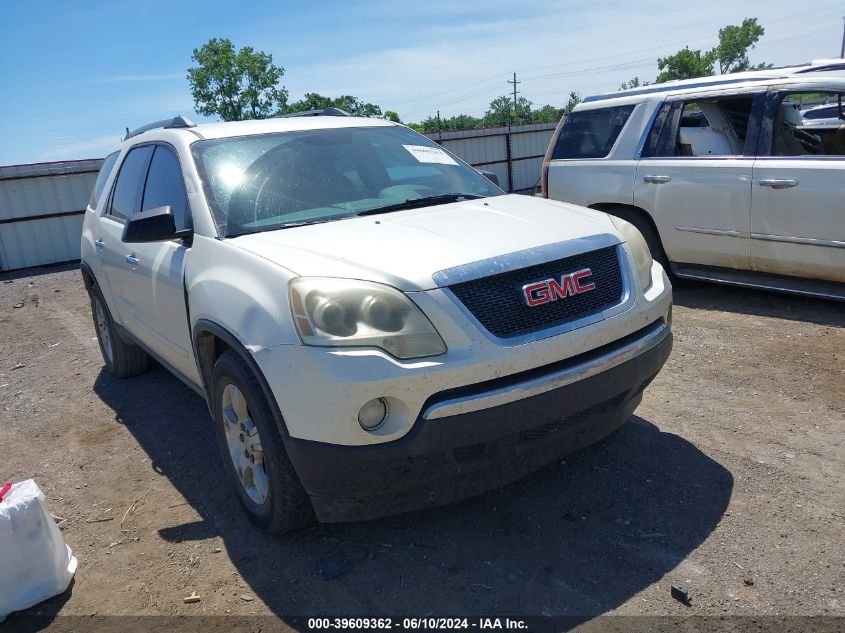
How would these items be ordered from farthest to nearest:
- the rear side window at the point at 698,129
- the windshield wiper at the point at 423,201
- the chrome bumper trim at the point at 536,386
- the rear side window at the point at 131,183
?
the rear side window at the point at 698,129, the rear side window at the point at 131,183, the windshield wiper at the point at 423,201, the chrome bumper trim at the point at 536,386

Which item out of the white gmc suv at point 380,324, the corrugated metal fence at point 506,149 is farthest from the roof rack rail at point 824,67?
the corrugated metal fence at point 506,149

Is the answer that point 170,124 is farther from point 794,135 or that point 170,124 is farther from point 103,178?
point 794,135

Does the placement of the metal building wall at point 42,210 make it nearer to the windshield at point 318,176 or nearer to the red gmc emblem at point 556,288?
the windshield at point 318,176

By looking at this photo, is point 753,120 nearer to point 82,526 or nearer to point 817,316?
point 817,316

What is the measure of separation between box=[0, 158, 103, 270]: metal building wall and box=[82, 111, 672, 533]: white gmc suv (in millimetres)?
11386

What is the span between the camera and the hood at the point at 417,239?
105 inches

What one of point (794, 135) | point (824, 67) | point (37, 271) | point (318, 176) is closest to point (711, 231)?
point (794, 135)

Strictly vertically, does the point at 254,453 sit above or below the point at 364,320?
below

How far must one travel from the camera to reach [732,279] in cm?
604

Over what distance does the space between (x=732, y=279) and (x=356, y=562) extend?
14.8ft

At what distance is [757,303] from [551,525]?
3952mm

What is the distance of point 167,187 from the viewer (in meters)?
3.95

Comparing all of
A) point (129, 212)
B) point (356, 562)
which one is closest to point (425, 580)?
point (356, 562)

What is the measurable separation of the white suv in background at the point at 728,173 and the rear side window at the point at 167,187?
425cm
